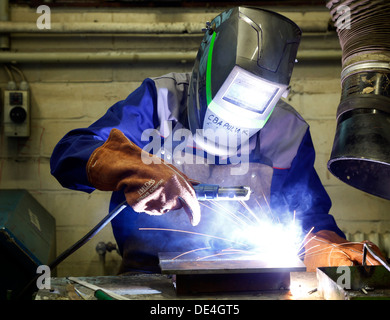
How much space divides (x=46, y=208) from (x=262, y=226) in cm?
146

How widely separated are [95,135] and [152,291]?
69 centimetres

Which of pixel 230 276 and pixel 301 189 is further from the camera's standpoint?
pixel 301 189

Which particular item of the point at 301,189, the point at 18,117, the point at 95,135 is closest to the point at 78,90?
the point at 18,117

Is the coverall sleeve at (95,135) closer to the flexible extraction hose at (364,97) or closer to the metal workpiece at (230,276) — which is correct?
the metal workpiece at (230,276)

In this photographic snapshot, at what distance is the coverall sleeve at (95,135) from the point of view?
1.49 meters

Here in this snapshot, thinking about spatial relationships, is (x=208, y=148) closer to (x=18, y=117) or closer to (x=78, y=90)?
(x=78, y=90)

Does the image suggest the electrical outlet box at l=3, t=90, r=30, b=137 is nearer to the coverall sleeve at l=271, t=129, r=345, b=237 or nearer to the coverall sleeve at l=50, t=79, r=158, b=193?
the coverall sleeve at l=50, t=79, r=158, b=193

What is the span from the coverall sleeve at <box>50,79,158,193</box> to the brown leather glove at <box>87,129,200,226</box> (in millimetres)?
117

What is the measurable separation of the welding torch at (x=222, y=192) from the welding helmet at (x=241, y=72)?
38 cm

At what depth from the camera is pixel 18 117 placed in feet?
8.50

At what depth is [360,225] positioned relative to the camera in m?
2.84

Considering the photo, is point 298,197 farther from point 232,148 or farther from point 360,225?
point 360,225

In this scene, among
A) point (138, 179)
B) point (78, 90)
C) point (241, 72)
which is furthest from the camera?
point (78, 90)

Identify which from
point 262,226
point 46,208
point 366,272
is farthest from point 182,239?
point 46,208
